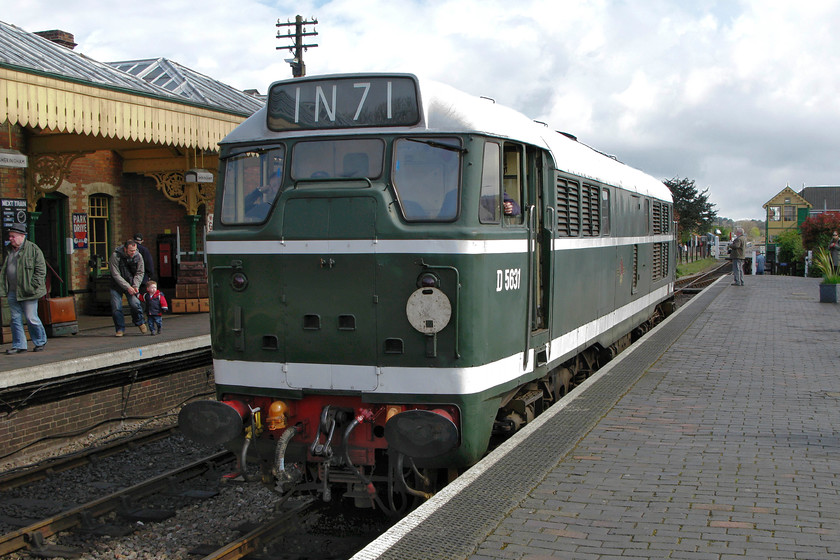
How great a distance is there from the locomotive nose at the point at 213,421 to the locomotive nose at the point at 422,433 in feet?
4.07

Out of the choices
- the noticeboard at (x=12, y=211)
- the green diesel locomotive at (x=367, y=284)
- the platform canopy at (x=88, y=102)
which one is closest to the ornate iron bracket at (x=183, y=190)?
the platform canopy at (x=88, y=102)

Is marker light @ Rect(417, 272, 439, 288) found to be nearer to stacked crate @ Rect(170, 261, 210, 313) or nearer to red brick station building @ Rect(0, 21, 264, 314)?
red brick station building @ Rect(0, 21, 264, 314)

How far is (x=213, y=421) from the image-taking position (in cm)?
Answer: 621

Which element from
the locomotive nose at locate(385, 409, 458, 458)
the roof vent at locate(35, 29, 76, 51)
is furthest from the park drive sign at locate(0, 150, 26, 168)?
the roof vent at locate(35, 29, 76, 51)

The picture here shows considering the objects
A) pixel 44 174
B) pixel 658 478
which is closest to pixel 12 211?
pixel 44 174

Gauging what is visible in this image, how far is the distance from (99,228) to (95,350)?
7.38 m

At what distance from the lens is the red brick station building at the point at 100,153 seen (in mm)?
11555

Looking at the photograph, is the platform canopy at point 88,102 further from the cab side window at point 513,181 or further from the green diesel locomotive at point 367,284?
the cab side window at point 513,181

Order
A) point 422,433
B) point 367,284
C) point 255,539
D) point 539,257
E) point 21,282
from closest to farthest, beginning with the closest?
point 422,433, point 367,284, point 255,539, point 539,257, point 21,282

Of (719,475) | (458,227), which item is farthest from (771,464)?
(458,227)

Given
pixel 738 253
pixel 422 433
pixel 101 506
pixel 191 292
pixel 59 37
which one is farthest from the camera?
pixel 738 253

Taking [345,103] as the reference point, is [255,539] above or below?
below

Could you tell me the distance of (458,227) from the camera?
5.87 meters

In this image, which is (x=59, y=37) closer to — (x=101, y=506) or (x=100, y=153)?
(x=100, y=153)
